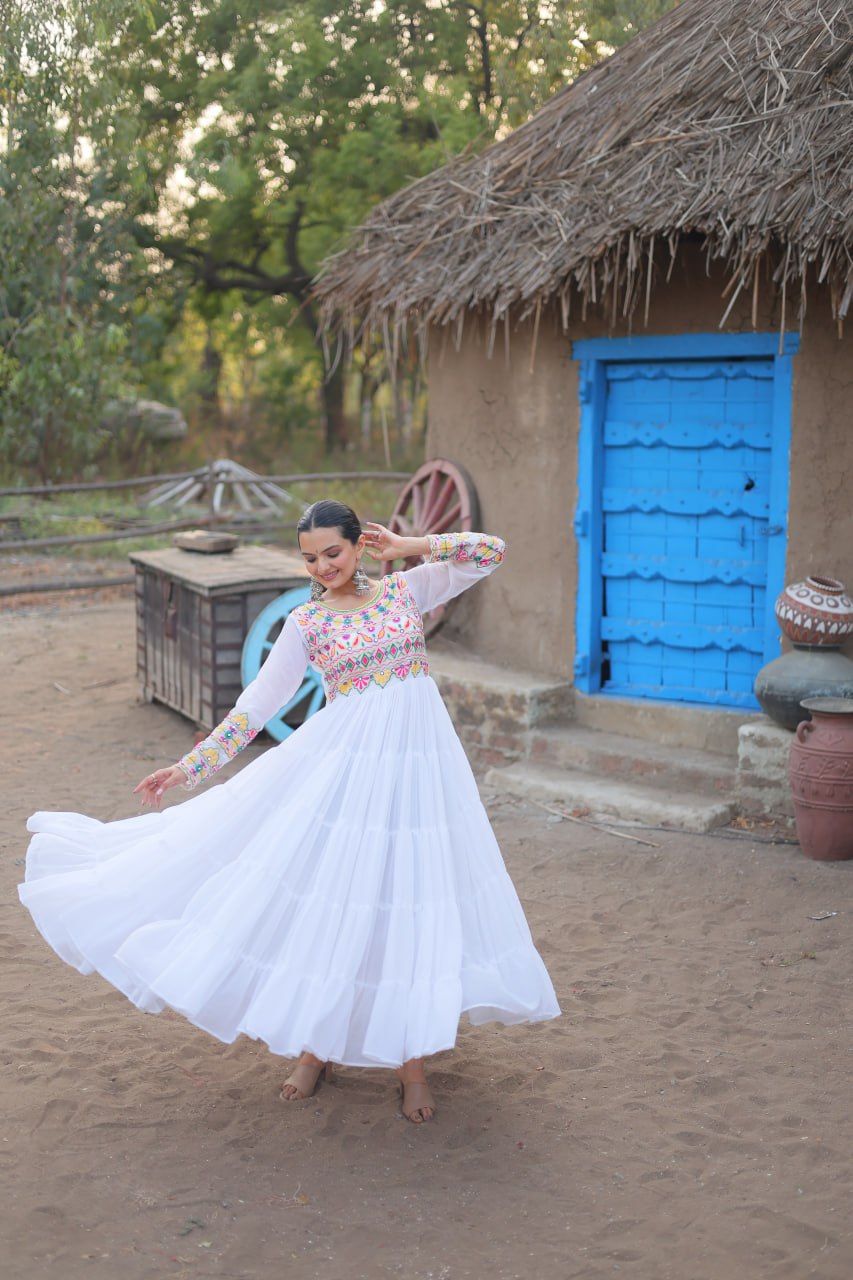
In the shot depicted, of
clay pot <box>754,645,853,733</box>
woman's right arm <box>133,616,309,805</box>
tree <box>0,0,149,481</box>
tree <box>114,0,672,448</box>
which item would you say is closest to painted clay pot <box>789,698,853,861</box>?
clay pot <box>754,645,853,733</box>

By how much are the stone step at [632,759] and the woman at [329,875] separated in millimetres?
3215

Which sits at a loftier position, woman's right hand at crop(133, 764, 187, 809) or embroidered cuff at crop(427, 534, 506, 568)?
embroidered cuff at crop(427, 534, 506, 568)

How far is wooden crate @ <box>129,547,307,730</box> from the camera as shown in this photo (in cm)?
736

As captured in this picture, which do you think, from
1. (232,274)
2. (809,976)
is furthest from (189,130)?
(809,976)

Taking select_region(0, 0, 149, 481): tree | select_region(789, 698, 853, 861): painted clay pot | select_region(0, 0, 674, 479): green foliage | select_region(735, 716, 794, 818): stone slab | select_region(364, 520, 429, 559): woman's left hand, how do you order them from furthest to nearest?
1. select_region(0, 0, 674, 479): green foliage
2. select_region(0, 0, 149, 481): tree
3. select_region(735, 716, 794, 818): stone slab
4. select_region(789, 698, 853, 861): painted clay pot
5. select_region(364, 520, 429, 559): woman's left hand

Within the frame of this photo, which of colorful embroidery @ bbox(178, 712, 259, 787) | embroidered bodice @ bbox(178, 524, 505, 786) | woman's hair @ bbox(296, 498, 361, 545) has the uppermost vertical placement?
woman's hair @ bbox(296, 498, 361, 545)

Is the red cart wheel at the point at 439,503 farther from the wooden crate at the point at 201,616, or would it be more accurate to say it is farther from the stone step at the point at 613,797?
the stone step at the point at 613,797

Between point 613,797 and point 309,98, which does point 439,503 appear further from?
point 309,98

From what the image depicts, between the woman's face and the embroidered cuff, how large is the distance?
260 millimetres

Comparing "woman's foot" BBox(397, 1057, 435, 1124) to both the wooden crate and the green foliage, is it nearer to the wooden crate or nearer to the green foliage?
the wooden crate

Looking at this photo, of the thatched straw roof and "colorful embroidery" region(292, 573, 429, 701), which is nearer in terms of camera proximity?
"colorful embroidery" region(292, 573, 429, 701)

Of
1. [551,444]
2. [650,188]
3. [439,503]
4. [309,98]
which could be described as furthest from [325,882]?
[309,98]

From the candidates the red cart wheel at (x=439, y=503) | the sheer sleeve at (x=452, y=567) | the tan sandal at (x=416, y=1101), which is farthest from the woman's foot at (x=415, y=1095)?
the red cart wheel at (x=439, y=503)

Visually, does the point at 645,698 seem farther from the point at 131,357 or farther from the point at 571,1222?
the point at 131,357
